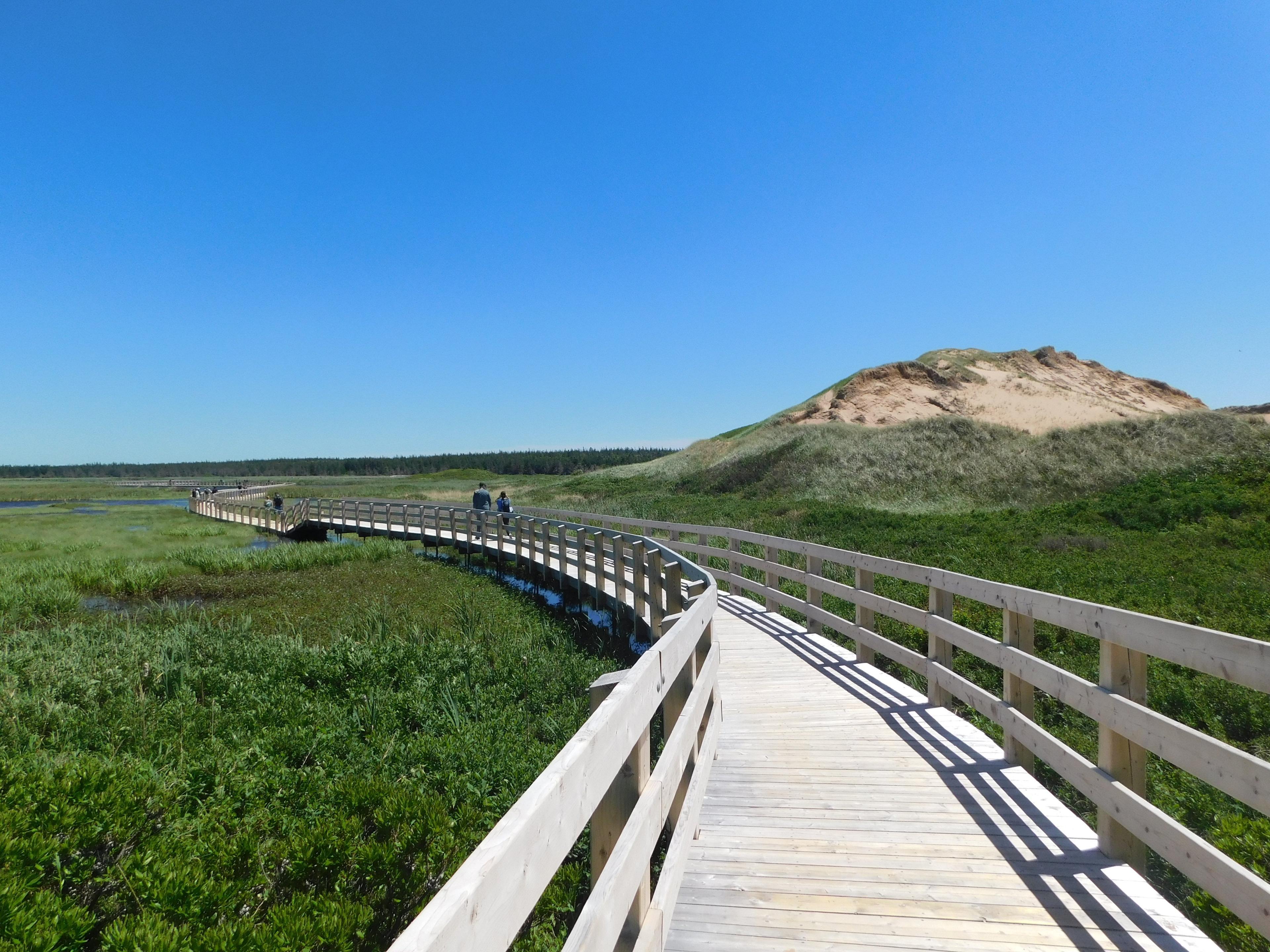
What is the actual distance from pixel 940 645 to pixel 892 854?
105 inches

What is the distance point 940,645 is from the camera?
19.6ft

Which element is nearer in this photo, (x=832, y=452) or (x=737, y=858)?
(x=737, y=858)

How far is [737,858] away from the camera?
11.9 ft

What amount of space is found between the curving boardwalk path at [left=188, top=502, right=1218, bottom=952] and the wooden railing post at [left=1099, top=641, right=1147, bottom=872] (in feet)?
0.29

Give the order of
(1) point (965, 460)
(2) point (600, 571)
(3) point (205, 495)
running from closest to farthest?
(2) point (600, 571), (1) point (965, 460), (3) point (205, 495)

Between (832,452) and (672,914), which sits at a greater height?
(832,452)

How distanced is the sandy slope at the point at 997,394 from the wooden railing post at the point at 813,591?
39694mm

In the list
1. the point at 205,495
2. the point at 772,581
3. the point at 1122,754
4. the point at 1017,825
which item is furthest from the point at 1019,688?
the point at 205,495

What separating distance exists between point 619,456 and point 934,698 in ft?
616

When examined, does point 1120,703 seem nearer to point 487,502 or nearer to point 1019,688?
point 1019,688

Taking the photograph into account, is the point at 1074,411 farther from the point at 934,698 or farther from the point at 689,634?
the point at 689,634

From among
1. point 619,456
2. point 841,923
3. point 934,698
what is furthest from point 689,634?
point 619,456

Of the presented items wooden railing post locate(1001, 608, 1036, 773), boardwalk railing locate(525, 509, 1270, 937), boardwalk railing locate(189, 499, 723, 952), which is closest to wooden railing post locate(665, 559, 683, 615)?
boardwalk railing locate(189, 499, 723, 952)

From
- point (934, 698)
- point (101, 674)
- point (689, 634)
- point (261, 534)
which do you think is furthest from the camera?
point (261, 534)
